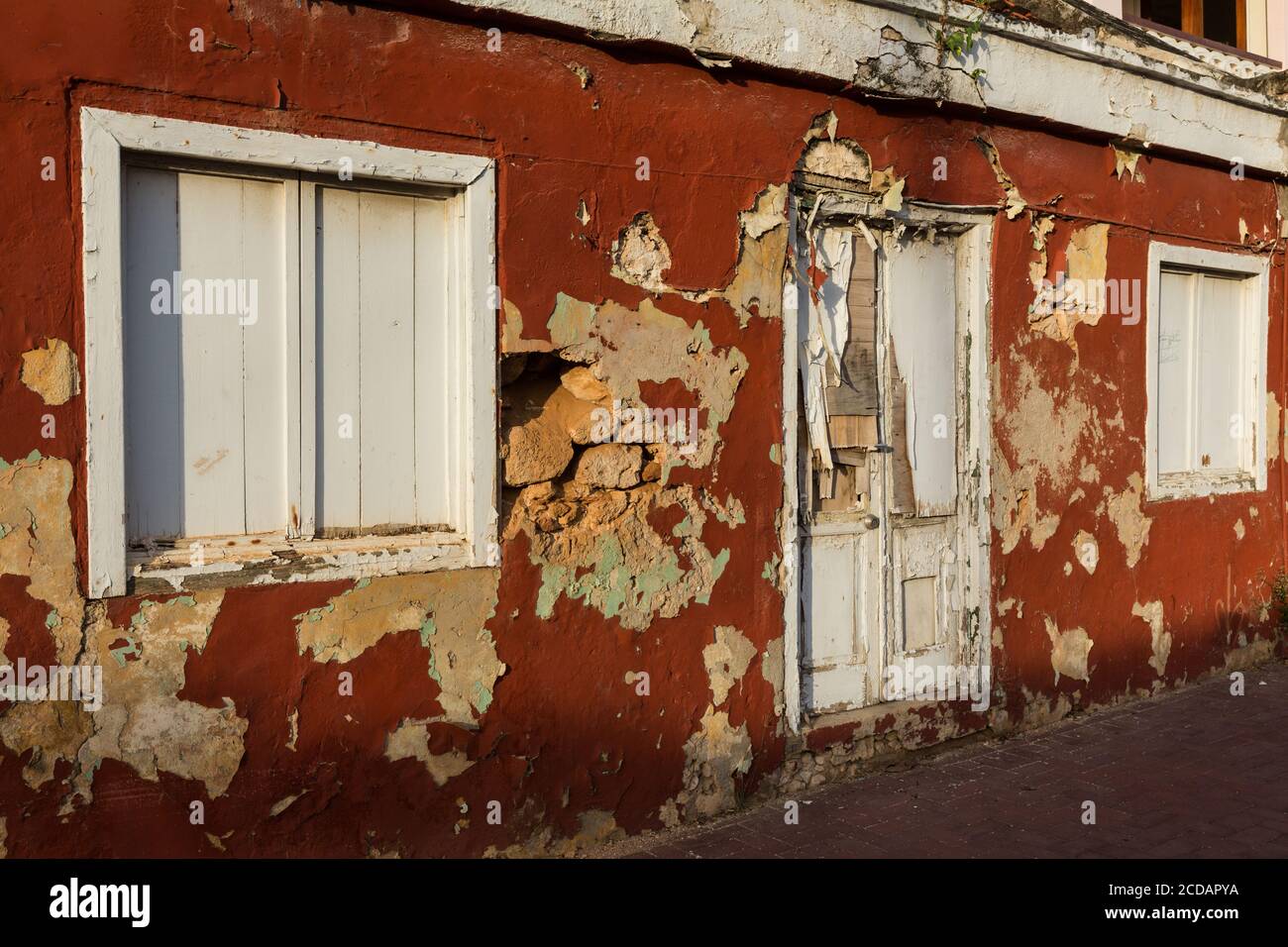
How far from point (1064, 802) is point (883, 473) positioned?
5.50ft

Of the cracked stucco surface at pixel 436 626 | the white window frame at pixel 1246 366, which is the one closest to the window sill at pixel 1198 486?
the white window frame at pixel 1246 366

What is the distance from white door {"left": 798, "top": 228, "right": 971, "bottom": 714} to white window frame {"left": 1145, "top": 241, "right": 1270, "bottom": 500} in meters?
1.61

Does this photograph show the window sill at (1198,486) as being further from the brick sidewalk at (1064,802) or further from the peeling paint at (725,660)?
the peeling paint at (725,660)

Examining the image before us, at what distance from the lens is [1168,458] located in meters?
7.20

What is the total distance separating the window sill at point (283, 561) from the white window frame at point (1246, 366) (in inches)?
173

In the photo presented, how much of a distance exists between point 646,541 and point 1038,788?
218cm

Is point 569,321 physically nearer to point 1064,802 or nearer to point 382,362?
point 382,362

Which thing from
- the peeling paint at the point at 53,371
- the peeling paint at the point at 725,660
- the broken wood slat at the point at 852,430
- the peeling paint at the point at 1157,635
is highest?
the peeling paint at the point at 53,371

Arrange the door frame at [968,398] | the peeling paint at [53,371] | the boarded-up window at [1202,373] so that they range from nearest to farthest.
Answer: the peeling paint at [53,371]
the door frame at [968,398]
the boarded-up window at [1202,373]

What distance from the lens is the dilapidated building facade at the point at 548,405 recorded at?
363cm

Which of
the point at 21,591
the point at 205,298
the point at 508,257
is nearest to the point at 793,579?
the point at 508,257

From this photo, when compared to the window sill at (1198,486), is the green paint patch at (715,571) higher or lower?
lower

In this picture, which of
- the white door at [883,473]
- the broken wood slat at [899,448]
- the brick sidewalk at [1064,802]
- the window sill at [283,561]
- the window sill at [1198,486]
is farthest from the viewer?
the window sill at [1198,486]

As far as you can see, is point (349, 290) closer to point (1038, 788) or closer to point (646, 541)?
point (646, 541)
